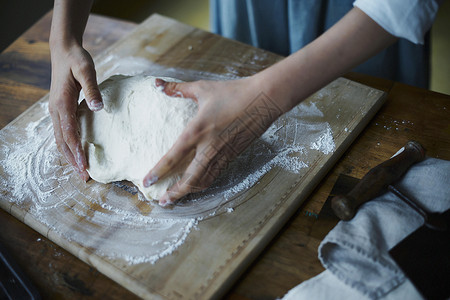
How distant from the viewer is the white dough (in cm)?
100

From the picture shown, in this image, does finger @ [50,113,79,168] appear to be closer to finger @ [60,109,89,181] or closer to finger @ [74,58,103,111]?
finger @ [60,109,89,181]

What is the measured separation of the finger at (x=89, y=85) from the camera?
102 cm

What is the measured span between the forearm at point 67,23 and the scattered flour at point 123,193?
0.28 metres

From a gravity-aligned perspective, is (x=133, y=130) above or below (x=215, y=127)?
below

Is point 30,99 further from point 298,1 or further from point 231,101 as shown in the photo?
point 298,1

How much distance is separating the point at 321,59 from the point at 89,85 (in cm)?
61

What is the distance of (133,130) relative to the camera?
1036 millimetres

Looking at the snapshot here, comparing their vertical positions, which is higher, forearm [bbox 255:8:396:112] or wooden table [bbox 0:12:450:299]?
forearm [bbox 255:8:396:112]

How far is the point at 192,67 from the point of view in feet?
4.69

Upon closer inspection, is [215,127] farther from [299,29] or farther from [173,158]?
[299,29]

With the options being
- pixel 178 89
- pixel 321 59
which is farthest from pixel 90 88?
pixel 321 59

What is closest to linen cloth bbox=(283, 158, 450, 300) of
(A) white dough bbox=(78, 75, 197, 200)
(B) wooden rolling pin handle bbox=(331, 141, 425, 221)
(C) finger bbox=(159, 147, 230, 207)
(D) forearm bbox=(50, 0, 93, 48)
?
(B) wooden rolling pin handle bbox=(331, 141, 425, 221)

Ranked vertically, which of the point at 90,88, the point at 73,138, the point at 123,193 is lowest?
the point at 123,193

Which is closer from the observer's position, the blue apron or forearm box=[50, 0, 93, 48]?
forearm box=[50, 0, 93, 48]
